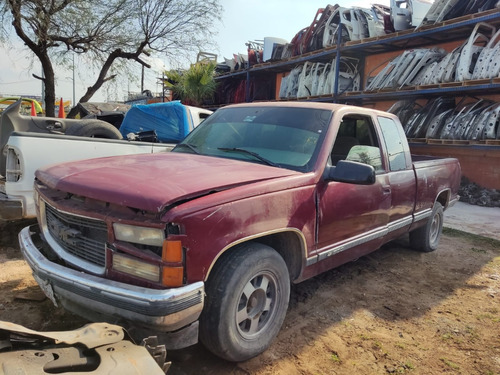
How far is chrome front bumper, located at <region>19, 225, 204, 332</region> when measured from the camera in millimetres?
1910

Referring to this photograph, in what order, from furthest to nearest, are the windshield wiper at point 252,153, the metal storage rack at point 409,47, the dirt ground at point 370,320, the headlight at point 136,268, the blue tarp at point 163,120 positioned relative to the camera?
the metal storage rack at point 409,47, the blue tarp at point 163,120, the windshield wiper at point 252,153, the dirt ground at point 370,320, the headlight at point 136,268

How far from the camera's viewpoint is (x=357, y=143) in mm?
3986

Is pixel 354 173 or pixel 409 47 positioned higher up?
pixel 409 47

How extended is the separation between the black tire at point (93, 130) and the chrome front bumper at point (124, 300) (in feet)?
10.1

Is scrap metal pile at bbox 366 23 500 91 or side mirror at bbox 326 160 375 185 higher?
scrap metal pile at bbox 366 23 500 91

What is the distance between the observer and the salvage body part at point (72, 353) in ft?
5.08

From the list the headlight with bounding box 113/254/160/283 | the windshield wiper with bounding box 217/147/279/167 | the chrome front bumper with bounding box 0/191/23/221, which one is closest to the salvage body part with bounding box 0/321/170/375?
the headlight with bounding box 113/254/160/283

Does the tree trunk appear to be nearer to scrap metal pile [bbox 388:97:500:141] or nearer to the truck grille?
scrap metal pile [bbox 388:97:500:141]

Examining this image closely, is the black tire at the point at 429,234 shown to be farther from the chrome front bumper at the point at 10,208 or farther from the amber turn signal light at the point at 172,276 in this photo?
the chrome front bumper at the point at 10,208

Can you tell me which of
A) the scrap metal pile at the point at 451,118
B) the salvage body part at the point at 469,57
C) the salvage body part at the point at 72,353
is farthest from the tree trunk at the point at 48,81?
the salvage body part at the point at 72,353

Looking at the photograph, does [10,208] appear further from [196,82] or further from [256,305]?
[196,82]

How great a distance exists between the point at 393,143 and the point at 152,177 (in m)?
2.78

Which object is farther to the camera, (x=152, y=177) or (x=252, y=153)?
(x=252, y=153)

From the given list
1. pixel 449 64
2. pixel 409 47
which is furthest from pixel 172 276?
pixel 409 47
